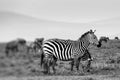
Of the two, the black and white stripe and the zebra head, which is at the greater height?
the zebra head

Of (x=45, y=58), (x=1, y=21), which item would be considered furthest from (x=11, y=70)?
(x=45, y=58)

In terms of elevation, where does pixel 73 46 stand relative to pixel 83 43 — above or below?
below

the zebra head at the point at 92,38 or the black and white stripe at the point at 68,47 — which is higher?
the zebra head at the point at 92,38

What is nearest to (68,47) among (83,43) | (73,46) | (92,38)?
(73,46)

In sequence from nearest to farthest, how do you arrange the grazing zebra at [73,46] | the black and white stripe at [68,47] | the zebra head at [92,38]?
the black and white stripe at [68,47] < the grazing zebra at [73,46] < the zebra head at [92,38]

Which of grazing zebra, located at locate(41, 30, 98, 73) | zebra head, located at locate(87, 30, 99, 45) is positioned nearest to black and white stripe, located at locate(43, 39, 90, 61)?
grazing zebra, located at locate(41, 30, 98, 73)

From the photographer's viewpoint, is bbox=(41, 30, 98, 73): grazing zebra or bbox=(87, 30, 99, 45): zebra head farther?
bbox=(87, 30, 99, 45): zebra head

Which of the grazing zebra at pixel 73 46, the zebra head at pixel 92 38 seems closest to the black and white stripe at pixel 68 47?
the grazing zebra at pixel 73 46

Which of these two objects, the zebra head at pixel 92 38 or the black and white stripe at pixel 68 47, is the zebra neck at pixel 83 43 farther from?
the zebra head at pixel 92 38

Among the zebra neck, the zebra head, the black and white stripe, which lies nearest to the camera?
the black and white stripe

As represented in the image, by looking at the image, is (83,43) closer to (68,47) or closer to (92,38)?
(92,38)

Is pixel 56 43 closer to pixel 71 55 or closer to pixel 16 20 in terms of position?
pixel 71 55

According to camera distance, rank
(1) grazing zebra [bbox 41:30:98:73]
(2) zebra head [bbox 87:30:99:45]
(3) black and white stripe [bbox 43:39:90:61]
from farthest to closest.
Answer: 1. (2) zebra head [bbox 87:30:99:45]
2. (1) grazing zebra [bbox 41:30:98:73]
3. (3) black and white stripe [bbox 43:39:90:61]

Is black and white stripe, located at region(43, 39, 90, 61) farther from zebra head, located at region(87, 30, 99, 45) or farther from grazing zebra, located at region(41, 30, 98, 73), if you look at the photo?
zebra head, located at region(87, 30, 99, 45)
